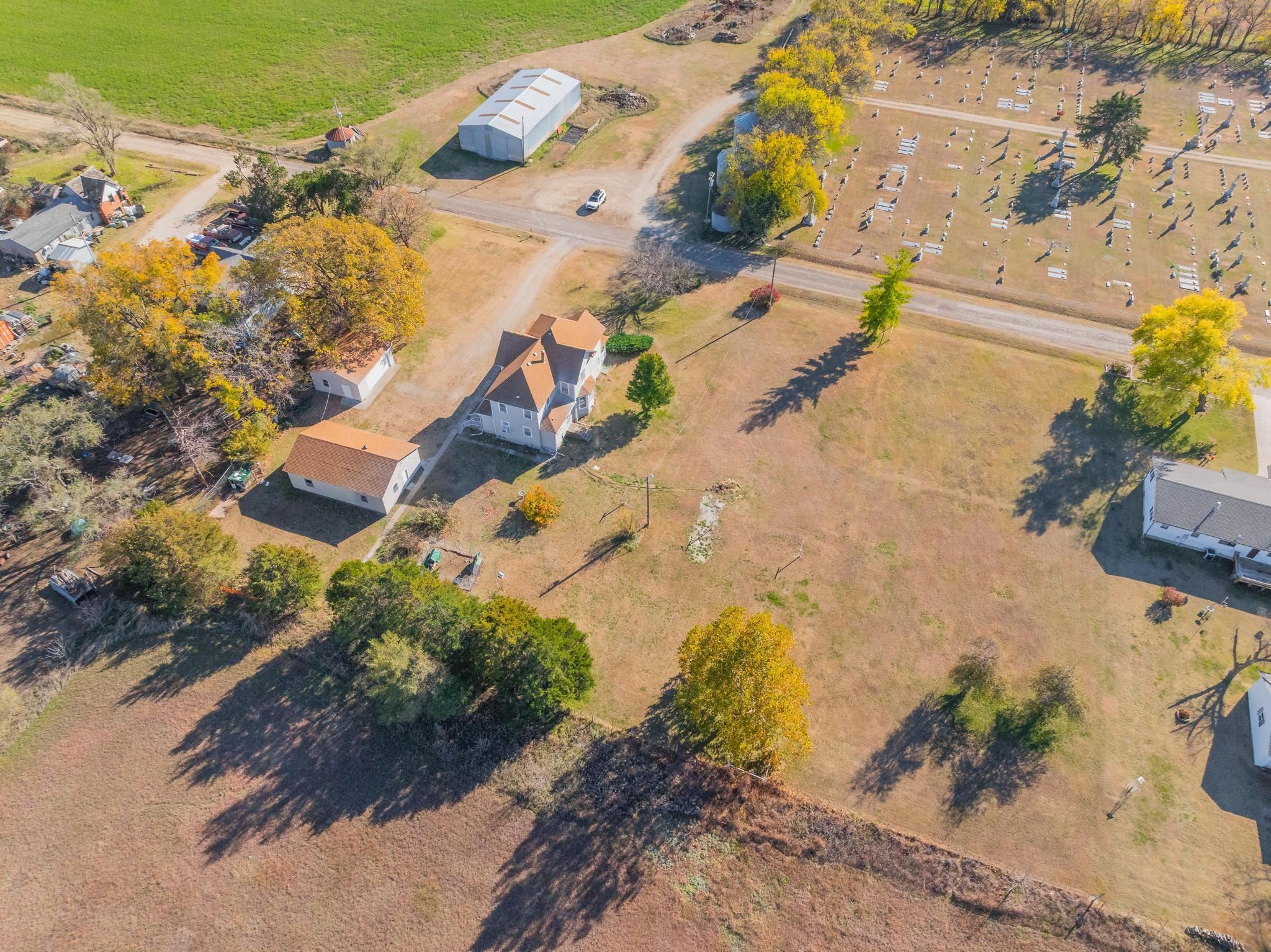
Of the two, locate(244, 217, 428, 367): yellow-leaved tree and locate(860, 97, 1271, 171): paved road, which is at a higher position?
locate(860, 97, 1271, 171): paved road

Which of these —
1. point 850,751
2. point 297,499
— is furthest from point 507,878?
point 297,499

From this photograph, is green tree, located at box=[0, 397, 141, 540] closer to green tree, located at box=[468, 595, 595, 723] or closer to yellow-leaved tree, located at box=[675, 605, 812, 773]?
green tree, located at box=[468, 595, 595, 723]

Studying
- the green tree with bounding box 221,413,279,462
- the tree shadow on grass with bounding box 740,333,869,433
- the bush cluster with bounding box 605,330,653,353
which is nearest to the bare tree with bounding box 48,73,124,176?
the green tree with bounding box 221,413,279,462

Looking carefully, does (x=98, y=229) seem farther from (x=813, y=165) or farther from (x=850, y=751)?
(x=850, y=751)

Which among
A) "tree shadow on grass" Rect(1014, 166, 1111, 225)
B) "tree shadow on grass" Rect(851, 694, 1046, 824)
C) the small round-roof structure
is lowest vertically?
"tree shadow on grass" Rect(851, 694, 1046, 824)

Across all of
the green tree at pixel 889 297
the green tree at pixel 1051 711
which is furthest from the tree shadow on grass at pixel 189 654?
the green tree at pixel 889 297

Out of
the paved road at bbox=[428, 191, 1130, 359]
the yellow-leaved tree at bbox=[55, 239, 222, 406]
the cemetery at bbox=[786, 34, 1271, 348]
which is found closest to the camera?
the yellow-leaved tree at bbox=[55, 239, 222, 406]

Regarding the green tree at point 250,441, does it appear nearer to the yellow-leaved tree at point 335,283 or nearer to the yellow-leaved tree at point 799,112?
the yellow-leaved tree at point 335,283
